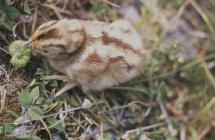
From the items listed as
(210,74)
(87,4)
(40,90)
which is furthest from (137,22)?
(40,90)

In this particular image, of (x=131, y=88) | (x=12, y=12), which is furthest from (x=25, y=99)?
(x=131, y=88)

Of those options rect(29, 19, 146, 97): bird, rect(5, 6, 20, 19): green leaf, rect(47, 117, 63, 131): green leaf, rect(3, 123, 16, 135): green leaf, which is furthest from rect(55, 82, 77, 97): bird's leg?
rect(5, 6, 20, 19): green leaf

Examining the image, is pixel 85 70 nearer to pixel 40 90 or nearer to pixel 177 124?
pixel 40 90

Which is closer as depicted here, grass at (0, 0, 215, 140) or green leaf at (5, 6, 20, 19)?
grass at (0, 0, 215, 140)

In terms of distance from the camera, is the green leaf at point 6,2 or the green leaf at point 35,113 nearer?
the green leaf at point 35,113

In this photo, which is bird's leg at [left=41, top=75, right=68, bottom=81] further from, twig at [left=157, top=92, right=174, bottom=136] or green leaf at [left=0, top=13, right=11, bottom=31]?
twig at [left=157, top=92, right=174, bottom=136]

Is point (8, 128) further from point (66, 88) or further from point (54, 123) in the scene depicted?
point (66, 88)

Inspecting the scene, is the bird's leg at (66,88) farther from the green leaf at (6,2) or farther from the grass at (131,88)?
the green leaf at (6,2)

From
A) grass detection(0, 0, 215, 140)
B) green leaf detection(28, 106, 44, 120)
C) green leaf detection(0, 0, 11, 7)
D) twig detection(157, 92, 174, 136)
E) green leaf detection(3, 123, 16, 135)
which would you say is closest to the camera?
green leaf detection(3, 123, 16, 135)

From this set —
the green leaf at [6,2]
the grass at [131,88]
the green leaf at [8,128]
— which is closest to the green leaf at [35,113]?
the grass at [131,88]
